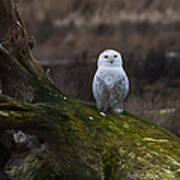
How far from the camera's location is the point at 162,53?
7.65 meters

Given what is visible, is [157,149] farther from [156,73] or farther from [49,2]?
[49,2]

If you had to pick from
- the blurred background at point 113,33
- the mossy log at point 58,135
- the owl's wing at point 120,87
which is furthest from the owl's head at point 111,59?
the blurred background at point 113,33

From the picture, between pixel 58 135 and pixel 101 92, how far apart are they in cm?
58

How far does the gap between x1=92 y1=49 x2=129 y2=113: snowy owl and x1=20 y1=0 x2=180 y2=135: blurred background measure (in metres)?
3.83

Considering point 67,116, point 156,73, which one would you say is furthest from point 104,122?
point 156,73

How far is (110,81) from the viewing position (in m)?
2.34

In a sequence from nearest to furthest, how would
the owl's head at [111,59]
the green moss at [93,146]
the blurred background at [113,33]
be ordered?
the green moss at [93,146] → the owl's head at [111,59] → the blurred background at [113,33]

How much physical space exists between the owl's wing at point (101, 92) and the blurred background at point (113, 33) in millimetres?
3816

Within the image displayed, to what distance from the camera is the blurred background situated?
6934 mm

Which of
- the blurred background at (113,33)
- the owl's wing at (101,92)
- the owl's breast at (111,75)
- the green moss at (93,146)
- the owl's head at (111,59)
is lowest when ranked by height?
the green moss at (93,146)

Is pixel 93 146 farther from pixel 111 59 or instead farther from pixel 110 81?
pixel 111 59

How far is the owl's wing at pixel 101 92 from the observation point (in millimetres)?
2373

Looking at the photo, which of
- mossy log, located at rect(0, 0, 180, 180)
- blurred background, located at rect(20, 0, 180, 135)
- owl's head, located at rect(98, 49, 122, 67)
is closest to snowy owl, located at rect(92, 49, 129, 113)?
owl's head, located at rect(98, 49, 122, 67)

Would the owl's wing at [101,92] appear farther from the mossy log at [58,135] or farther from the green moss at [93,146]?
the green moss at [93,146]
